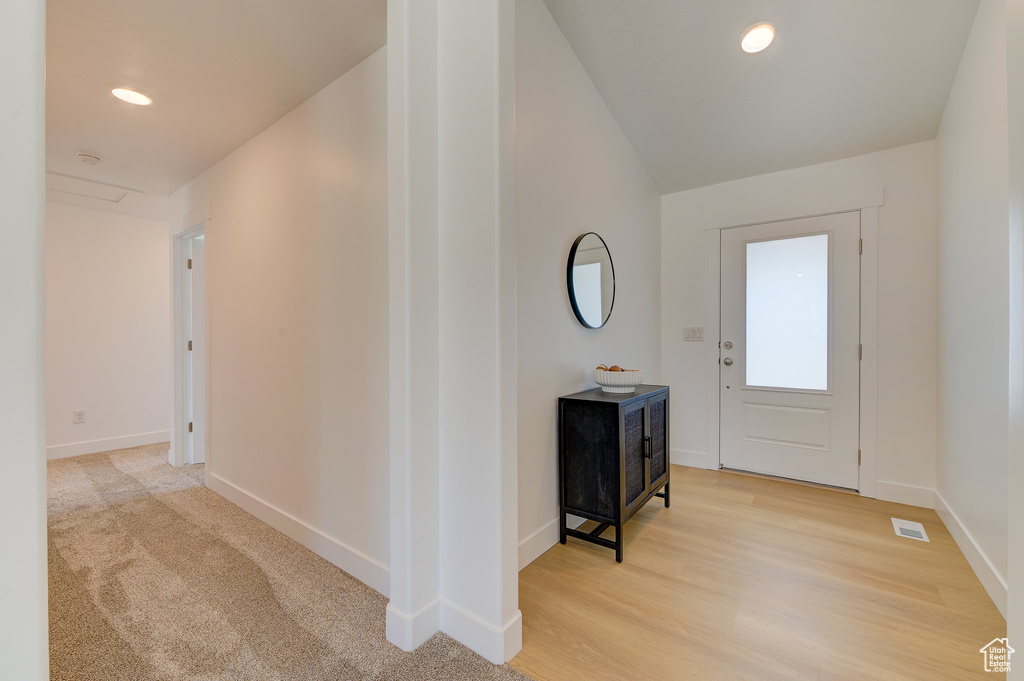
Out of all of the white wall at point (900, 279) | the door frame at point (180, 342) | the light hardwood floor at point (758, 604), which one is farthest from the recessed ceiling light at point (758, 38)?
the door frame at point (180, 342)

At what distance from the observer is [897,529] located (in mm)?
2420

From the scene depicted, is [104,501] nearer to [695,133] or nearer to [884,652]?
[884,652]

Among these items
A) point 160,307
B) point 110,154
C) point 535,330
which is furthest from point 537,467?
point 160,307

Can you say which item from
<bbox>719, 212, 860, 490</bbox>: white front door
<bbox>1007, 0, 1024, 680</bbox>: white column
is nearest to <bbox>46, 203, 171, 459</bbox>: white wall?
<bbox>719, 212, 860, 490</bbox>: white front door

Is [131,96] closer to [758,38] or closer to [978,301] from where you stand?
[758,38]

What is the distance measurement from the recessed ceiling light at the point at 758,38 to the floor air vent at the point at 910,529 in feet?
8.96

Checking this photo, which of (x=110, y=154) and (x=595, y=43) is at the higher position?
(x=595, y=43)

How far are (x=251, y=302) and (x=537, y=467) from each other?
2068mm

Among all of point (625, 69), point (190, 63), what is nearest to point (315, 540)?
point (190, 63)

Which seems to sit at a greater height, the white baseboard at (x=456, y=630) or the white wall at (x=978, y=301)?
the white wall at (x=978, y=301)

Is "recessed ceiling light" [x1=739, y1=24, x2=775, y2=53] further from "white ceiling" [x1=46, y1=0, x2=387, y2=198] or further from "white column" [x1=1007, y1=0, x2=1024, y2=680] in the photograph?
"white ceiling" [x1=46, y1=0, x2=387, y2=198]

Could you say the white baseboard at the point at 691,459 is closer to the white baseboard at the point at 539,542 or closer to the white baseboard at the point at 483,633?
the white baseboard at the point at 539,542

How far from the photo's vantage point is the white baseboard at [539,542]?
2035 millimetres

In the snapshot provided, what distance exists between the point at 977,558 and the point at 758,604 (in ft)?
3.70
